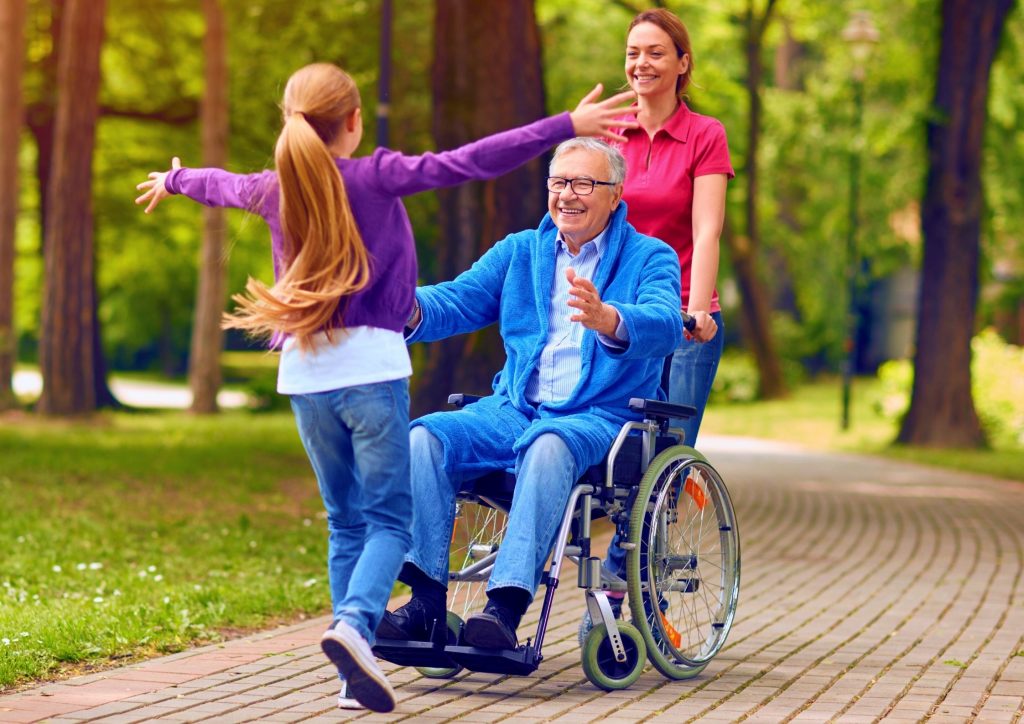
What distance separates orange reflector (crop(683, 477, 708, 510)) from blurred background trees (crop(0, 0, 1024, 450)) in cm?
642

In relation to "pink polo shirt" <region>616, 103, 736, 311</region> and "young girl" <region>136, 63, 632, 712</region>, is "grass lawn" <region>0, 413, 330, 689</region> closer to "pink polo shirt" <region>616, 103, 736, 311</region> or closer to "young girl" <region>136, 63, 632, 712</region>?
"young girl" <region>136, 63, 632, 712</region>

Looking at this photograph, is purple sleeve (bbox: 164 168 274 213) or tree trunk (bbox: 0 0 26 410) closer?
purple sleeve (bbox: 164 168 274 213)

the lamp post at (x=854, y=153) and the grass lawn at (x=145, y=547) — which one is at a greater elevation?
the lamp post at (x=854, y=153)

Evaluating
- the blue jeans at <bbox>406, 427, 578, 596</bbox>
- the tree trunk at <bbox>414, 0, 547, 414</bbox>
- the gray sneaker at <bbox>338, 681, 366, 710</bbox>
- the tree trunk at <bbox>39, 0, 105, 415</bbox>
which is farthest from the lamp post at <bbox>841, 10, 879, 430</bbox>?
the gray sneaker at <bbox>338, 681, 366, 710</bbox>

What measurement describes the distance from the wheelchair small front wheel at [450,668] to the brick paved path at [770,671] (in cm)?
3

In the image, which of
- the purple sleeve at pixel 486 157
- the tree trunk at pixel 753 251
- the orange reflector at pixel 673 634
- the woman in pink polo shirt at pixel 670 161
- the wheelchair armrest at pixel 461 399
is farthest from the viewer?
the tree trunk at pixel 753 251

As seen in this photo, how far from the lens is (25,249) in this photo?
1698 inches

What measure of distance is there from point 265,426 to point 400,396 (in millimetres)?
18403

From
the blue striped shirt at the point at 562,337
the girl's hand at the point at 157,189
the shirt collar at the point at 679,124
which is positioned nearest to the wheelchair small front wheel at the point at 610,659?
the blue striped shirt at the point at 562,337

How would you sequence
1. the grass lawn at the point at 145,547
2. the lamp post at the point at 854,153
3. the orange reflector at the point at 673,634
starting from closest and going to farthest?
the orange reflector at the point at 673,634 < the grass lawn at the point at 145,547 < the lamp post at the point at 854,153

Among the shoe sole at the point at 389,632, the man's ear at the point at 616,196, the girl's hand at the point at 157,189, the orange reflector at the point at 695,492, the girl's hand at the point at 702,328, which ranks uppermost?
the man's ear at the point at 616,196

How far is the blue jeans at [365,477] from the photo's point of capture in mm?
4762

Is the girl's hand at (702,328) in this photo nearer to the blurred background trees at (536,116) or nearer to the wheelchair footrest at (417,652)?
the wheelchair footrest at (417,652)

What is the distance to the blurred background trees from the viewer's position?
1252cm
